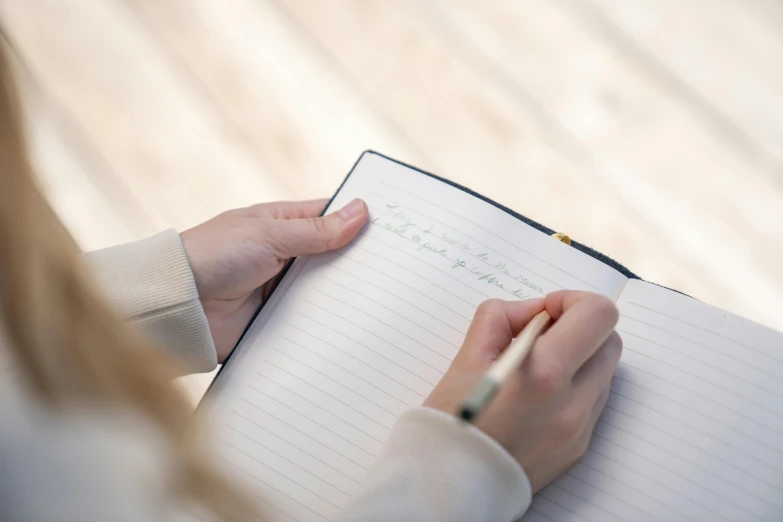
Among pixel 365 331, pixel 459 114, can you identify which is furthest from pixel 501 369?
pixel 459 114

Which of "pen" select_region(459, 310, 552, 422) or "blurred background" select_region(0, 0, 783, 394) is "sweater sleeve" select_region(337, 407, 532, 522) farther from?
"blurred background" select_region(0, 0, 783, 394)

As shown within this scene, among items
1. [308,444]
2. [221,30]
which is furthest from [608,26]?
[308,444]

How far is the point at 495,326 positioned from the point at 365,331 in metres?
0.11

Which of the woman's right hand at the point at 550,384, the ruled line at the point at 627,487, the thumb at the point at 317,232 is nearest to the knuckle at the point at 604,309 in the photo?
the woman's right hand at the point at 550,384

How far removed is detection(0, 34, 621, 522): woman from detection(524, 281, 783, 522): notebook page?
0.03m

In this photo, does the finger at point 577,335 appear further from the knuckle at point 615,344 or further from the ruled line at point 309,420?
the ruled line at point 309,420

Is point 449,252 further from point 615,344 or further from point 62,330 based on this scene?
point 62,330

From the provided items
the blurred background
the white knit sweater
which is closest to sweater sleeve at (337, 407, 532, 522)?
the white knit sweater

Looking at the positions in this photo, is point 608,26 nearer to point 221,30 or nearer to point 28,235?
point 221,30

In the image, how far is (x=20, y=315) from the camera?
271mm

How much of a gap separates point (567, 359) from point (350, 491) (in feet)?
0.59

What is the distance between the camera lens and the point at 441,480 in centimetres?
37

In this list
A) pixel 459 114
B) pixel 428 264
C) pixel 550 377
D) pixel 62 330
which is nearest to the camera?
pixel 62 330

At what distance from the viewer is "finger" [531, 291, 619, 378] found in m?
0.40
